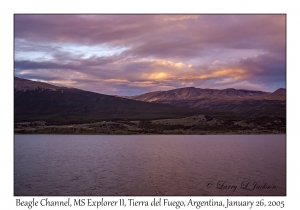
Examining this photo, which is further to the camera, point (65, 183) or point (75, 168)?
point (75, 168)

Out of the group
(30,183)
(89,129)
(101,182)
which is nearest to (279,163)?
(101,182)

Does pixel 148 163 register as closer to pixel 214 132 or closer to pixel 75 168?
pixel 75 168
